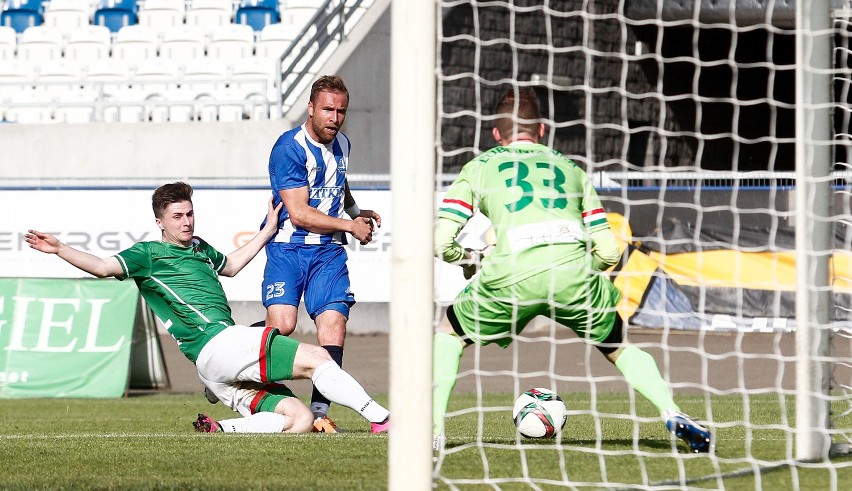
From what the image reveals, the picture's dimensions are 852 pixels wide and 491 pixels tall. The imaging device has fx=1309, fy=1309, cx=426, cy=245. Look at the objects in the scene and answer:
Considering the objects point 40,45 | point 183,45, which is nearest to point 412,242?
point 183,45

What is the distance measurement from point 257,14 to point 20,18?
4201mm

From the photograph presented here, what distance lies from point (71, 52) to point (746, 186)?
10569 millimetres

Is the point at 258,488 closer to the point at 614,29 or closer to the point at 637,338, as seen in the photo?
the point at 637,338

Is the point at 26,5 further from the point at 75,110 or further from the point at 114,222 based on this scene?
the point at 114,222

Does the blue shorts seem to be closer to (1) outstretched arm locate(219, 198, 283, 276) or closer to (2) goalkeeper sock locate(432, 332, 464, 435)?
(1) outstretched arm locate(219, 198, 283, 276)

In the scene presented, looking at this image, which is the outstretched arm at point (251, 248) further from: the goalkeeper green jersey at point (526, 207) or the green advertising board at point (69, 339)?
the green advertising board at point (69, 339)

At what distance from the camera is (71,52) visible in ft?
66.6

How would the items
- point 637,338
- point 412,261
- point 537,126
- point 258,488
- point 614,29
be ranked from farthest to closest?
point 614,29 < point 637,338 < point 537,126 < point 258,488 < point 412,261

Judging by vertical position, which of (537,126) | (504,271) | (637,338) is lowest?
(637,338)

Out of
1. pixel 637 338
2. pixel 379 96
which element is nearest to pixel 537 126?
pixel 637 338

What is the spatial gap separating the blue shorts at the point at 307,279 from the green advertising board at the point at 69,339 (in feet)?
12.7

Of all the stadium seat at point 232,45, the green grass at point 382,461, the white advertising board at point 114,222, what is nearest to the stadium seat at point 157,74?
the stadium seat at point 232,45

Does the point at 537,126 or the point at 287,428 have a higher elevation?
the point at 537,126

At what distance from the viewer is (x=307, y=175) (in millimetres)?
7848
